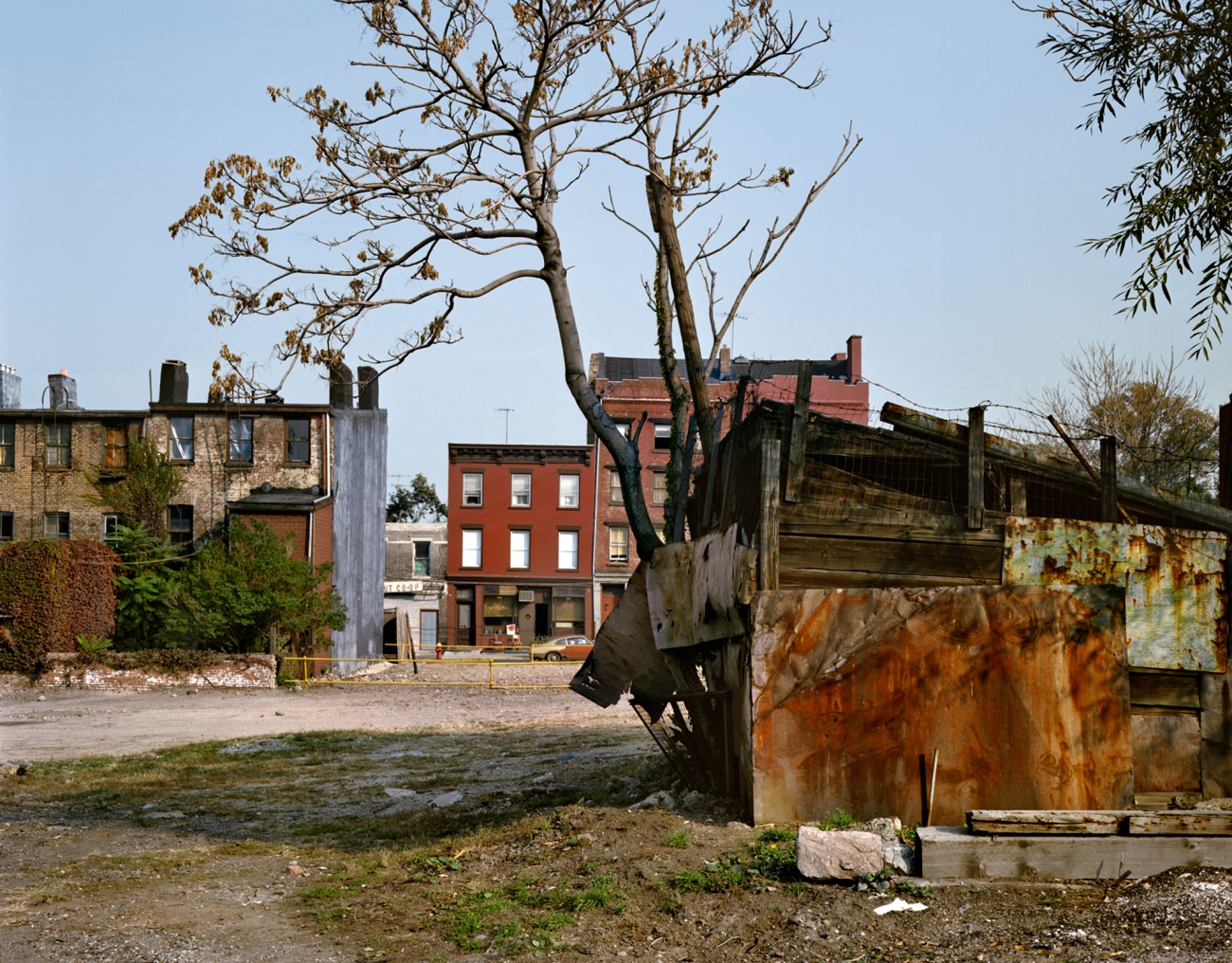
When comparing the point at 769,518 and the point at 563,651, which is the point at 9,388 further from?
the point at 769,518

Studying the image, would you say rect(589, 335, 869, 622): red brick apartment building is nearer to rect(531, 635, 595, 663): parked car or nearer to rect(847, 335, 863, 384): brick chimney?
rect(847, 335, 863, 384): brick chimney

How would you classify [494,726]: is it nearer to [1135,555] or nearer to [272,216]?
[272,216]

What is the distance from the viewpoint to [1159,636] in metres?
9.94

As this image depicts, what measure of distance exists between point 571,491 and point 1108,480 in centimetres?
4500

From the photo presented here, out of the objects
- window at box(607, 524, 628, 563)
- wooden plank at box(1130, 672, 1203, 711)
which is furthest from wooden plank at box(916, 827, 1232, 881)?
window at box(607, 524, 628, 563)

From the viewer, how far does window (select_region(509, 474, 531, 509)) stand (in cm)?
5475

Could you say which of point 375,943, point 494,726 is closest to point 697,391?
point 375,943

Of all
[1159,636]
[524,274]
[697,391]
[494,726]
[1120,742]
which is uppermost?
[524,274]

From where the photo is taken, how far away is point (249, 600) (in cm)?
3206

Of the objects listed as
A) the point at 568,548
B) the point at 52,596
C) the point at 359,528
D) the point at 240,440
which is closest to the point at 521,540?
the point at 568,548

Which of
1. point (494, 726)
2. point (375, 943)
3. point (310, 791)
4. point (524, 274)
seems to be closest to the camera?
point (375, 943)

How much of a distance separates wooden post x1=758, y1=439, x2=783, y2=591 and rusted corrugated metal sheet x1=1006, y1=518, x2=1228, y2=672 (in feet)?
6.37

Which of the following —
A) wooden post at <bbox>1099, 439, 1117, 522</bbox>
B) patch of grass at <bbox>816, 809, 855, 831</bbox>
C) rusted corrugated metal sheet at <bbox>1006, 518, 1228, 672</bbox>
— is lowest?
patch of grass at <bbox>816, 809, 855, 831</bbox>

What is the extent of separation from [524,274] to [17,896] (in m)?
8.02
